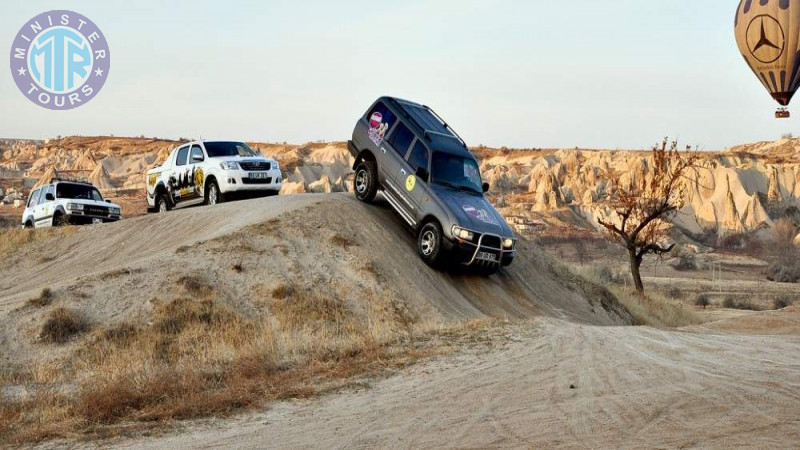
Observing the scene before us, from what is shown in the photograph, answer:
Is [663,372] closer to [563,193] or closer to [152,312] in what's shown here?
[152,312]

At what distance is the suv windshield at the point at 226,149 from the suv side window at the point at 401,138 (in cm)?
492

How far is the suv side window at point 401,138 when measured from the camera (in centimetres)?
2050

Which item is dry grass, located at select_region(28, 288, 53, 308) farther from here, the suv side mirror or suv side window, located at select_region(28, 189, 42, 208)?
suv side window, located at select_region(28, 189, 42, 208)

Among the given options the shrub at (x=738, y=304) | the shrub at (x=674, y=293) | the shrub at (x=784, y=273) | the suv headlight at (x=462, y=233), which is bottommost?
the shrub at (x=784, y=273)

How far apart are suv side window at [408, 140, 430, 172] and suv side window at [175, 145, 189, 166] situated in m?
7.20

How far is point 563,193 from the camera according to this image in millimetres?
85188

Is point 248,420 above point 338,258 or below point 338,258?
below

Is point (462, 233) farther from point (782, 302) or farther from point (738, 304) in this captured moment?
point (782, 302)

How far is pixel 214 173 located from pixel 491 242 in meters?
7.86

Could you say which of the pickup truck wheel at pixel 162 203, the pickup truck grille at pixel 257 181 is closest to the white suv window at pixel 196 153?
the pickup truck grille at pixel 257 181

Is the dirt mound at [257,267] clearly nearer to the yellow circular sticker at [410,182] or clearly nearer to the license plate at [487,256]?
the license plate at [487,256]

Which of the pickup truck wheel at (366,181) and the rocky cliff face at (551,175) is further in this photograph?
the rocky cliff face at (551,175)

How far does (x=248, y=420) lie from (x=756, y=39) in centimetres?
3057

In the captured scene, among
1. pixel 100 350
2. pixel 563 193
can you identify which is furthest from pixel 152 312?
pixel 563 193
